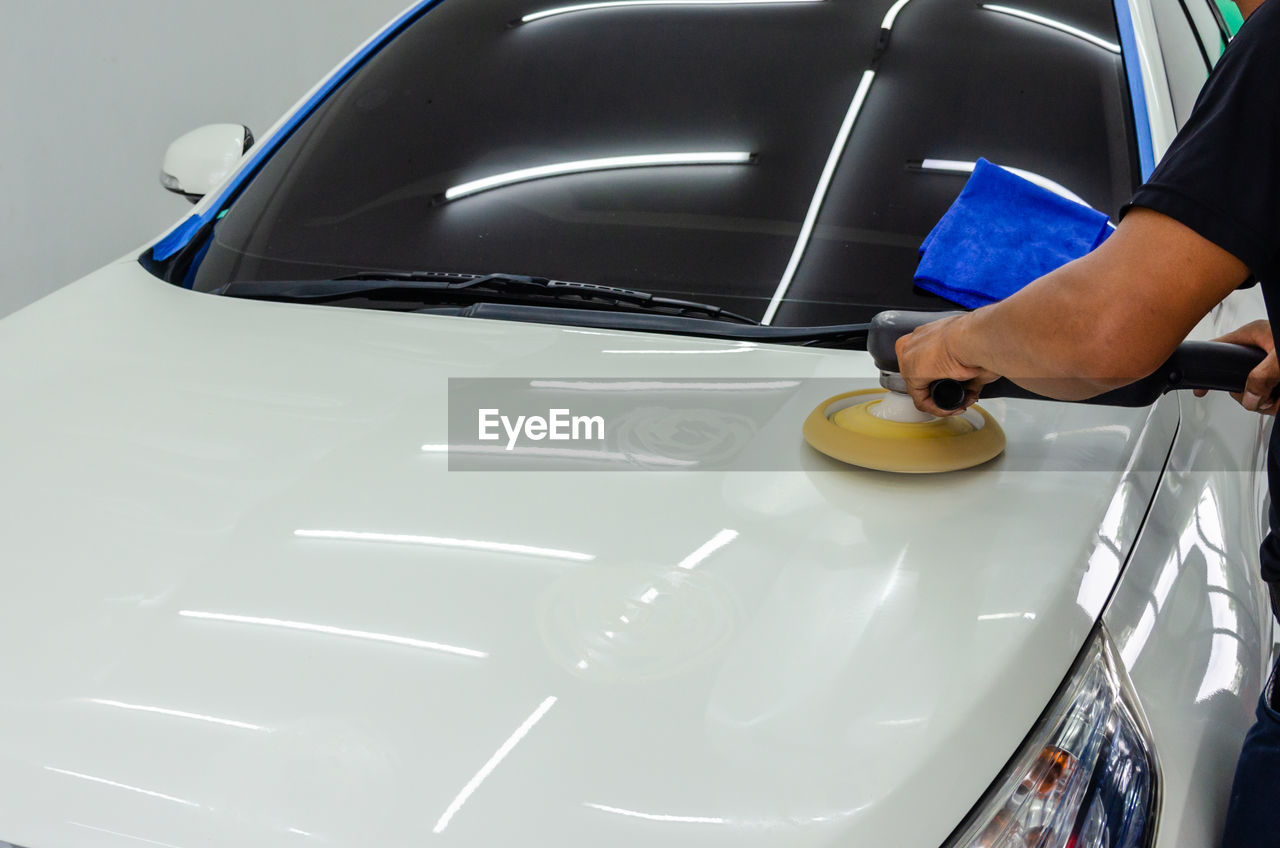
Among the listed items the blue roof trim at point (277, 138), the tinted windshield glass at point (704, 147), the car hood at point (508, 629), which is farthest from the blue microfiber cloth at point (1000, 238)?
the blue roof trim at point (277, 138)

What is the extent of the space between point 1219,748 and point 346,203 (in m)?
1.32

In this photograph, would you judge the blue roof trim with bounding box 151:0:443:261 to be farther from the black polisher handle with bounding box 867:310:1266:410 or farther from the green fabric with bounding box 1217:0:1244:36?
the green fabric with bounding box 1217:0:1244:36

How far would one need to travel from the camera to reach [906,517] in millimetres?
978

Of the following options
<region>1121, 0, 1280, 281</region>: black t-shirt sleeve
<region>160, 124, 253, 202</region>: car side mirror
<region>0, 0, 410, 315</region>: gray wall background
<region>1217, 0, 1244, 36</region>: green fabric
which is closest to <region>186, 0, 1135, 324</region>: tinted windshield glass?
<region>160, 124, 253, 202</region>: car side mirror

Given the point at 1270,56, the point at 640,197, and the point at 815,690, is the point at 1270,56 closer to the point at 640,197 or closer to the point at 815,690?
the point at 815,690

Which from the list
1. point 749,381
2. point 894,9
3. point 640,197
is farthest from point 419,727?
point 894,9

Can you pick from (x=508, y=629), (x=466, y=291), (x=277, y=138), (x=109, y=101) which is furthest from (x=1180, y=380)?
(x=109, y=101)

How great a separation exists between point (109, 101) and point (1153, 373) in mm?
4450

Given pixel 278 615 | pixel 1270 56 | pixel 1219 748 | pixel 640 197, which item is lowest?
pixel 1219 748

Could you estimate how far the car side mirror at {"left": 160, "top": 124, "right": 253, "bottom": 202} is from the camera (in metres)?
1.99

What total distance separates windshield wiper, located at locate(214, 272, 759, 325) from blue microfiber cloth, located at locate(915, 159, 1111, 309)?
0.24 m

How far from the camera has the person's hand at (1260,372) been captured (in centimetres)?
104

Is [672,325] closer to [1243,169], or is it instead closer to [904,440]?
[904,440]

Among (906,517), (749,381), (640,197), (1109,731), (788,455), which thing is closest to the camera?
(1109,731)
